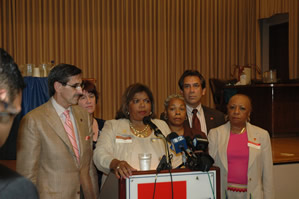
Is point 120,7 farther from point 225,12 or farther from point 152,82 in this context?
point 225,12

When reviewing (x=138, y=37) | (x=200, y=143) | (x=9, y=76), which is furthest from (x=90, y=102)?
(x=138, y=37)

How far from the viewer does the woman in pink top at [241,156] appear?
9.40ft

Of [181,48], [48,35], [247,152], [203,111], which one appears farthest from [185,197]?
[181,48]

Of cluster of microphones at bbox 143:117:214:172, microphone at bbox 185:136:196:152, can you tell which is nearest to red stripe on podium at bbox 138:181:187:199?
cluster of microphones at bbox 143:117:214:172

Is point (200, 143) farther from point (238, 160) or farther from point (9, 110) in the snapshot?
point (9, 110)

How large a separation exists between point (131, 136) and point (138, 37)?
6018mm

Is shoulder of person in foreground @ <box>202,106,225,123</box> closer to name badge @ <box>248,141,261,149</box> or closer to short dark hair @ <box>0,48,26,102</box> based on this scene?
name badge @ <box>248,141,261,149</box>

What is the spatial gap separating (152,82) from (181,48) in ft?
3.61

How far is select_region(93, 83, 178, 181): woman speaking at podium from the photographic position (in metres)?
2.60

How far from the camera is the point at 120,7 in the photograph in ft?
27.2

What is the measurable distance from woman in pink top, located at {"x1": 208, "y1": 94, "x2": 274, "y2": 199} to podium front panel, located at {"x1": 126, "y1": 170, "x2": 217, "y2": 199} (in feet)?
2.57

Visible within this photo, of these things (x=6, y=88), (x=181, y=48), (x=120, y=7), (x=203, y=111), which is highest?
(x=120, y=7)

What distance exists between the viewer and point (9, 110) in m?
0.58

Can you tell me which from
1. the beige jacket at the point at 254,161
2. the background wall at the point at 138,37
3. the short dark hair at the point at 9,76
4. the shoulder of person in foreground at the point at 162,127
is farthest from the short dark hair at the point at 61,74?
the background wall at the point at 138,37
